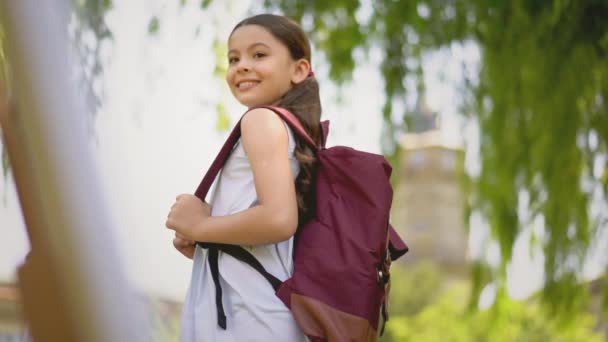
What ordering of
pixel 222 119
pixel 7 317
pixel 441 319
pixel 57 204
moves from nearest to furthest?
1. pixel 57 204
2. pixel 7 317
3. pixel 222 119
4. pixel 441 319

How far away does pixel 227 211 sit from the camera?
1175 mm

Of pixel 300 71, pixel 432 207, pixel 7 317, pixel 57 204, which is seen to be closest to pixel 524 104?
pixel 300 71

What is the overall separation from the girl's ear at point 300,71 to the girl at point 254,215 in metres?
0.02

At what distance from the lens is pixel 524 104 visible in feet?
14.1

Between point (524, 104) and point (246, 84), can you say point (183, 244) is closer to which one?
point (246, 84)

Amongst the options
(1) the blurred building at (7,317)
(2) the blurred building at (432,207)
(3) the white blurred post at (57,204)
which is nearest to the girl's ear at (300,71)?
(1) the blurred building at (7,317)

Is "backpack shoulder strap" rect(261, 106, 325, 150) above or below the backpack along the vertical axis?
above

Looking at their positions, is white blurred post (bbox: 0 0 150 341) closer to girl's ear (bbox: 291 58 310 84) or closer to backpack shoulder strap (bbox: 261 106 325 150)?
backpack shoulder strap (bbox: 261 106 325 150)

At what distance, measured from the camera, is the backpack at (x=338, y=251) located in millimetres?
1113

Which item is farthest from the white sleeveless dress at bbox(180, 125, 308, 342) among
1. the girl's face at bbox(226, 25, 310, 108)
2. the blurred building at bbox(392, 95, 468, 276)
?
the blurred building at bbox(392, 95, 468, 276)

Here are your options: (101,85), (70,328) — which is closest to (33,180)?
(70,328)

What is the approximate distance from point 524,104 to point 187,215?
11.0 ft

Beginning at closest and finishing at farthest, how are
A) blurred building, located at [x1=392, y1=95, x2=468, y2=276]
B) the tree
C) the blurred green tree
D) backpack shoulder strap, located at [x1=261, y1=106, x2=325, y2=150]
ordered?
1. backpack shoulder strap, located at [x1=261, y1=106, x2=325, y2=150]
2. the tree
3. the blurred green tree
4. blurred building, located at [x1=392, y1=95, x2=468, y2=276]

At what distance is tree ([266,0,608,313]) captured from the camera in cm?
415
